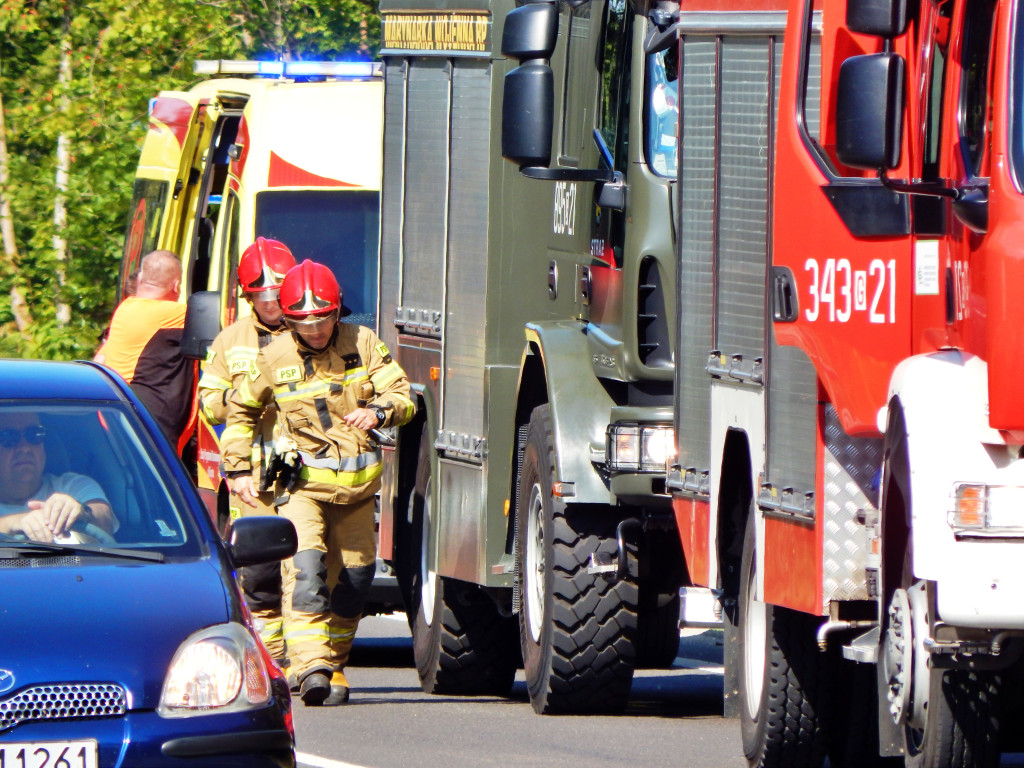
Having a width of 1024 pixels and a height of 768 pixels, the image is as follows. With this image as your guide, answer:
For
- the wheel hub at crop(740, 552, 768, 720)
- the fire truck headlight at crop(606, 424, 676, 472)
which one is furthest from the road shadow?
the wheel hub at crop(740, 552, 768, 720)

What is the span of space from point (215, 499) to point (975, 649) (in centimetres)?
798

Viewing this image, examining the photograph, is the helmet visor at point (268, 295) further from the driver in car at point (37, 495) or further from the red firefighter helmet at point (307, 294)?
the driver in car at point (37, 495)

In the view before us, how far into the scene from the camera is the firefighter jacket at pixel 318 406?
10289 millimetres

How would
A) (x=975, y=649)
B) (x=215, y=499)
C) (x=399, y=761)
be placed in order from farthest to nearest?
(x=215, y=499), (x=399, y=761), (x=975, y=649)

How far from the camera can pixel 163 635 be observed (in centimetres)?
566

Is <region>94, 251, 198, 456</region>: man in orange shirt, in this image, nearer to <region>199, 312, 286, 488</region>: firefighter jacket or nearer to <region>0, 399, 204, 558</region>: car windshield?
<region>199, 312, 286, 488</region>: firefighter jacket

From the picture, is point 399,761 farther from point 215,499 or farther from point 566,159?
point 215,499

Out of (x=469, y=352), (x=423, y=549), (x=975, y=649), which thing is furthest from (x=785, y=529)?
(x=423, y=549)

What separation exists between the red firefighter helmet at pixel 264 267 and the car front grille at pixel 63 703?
539 cm

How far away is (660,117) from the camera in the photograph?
967 centimetres

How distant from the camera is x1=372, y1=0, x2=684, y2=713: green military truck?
9633 millimetres

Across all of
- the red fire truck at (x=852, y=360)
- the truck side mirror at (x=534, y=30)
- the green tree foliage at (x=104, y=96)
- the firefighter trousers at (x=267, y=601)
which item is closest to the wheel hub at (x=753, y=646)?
the red fire truck at (x=852, y=360)

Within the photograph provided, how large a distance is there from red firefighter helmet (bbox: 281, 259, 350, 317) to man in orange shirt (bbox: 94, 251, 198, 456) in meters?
2.72

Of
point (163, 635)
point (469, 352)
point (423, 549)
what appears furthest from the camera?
point (423, 549)
